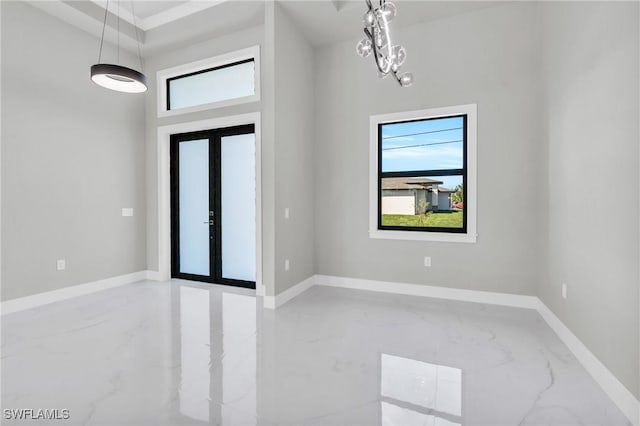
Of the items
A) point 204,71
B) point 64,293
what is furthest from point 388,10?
point 64,293

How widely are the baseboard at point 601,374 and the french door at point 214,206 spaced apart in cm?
348

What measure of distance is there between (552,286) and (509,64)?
2.46 metres

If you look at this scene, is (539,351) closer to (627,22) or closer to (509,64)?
(627,22)

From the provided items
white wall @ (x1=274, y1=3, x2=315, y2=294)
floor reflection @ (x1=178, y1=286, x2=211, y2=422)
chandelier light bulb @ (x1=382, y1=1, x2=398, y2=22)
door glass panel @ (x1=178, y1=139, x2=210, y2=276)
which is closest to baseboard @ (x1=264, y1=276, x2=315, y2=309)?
white wall @ (x1=274, y1=3, x2=315, y2=294)

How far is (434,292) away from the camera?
3.80 metres

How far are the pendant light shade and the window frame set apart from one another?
1.11 meters

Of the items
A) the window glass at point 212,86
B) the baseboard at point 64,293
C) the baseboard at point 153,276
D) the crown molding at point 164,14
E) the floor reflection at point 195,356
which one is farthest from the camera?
the baseboard at point 153,276

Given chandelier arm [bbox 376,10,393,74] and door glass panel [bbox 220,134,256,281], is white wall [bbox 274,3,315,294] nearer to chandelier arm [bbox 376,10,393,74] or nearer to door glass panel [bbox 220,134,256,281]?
door glass panel [bbox 220,134,256,281]

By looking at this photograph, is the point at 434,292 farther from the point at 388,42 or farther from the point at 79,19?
the point at 79,19

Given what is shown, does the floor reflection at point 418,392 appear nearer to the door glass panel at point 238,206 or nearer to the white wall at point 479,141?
the white wall at point 479,141

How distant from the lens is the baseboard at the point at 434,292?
3443 millimetres

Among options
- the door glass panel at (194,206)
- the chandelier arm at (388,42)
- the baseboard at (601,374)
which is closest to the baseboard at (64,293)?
the door glass panel at (194,206)

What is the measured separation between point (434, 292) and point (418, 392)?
2.06 meters

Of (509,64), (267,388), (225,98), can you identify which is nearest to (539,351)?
(267,388)
